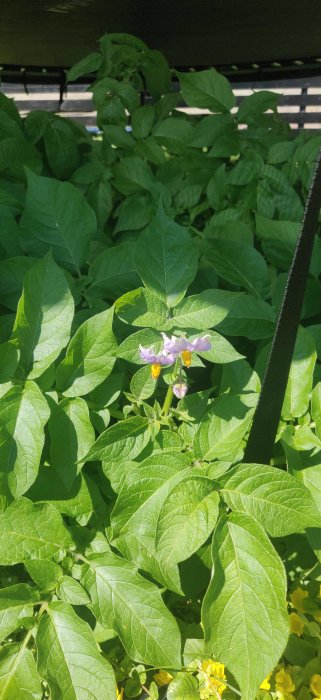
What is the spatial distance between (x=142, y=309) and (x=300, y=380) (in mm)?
257

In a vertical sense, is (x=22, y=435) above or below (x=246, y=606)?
above

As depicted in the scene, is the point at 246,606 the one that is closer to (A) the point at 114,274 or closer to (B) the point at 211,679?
(B) the point at 211,679

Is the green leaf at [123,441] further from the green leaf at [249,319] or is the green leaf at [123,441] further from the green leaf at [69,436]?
the green leaf at [249,319]

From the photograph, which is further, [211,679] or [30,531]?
[211,679]

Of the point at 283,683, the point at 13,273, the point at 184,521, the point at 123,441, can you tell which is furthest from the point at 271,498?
the point at 13,273

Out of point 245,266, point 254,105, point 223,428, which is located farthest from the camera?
point 254,105

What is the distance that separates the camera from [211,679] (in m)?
1.02

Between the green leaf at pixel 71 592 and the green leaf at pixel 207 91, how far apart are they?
1012 mm

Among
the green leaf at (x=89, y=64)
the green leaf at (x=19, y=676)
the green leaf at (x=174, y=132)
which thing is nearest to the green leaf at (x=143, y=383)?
the green leaf at (x=19, y=676)

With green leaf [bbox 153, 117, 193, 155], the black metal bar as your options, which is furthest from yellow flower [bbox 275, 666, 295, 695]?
green leaf [bbox 153, 117, 193, 155]

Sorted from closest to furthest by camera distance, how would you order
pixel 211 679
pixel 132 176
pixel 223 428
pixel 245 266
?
pixel 223 428, pixel 211 679, pixel 245 266, pixel 132 176

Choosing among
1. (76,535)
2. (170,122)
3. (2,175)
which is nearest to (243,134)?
(170,122)

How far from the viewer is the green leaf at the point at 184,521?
80 centimetres

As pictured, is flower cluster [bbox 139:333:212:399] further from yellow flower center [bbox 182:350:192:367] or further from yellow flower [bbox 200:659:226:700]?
yellow flower [bbox 200:659:226:700]
